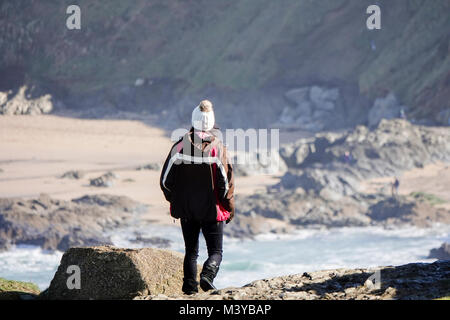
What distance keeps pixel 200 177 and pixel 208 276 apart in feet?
2.66

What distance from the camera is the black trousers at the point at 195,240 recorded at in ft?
22.6

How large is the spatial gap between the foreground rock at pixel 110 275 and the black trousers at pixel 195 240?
1.03 feet

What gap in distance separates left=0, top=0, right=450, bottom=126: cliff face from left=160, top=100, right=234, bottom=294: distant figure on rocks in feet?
104

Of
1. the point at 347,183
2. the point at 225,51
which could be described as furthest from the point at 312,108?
the point at 347,183

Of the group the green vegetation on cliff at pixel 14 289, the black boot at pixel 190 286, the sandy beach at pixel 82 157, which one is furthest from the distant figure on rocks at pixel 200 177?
the sandy beach at pixel 82 157

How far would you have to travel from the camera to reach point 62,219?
25.9m

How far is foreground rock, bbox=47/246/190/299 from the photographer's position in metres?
6.92

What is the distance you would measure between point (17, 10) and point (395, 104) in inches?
1140

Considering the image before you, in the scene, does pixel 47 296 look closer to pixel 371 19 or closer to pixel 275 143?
pixel 275 143

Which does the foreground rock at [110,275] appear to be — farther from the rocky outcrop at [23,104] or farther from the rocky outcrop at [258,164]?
the rocky outcrop at [23,104]

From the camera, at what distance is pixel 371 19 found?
4456 cm
